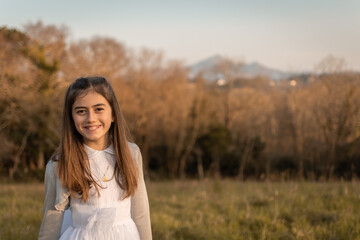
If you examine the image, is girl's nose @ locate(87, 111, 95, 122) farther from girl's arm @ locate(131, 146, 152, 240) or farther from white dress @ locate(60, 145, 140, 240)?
girl's arm @ locate(131, 146, 152, 240)

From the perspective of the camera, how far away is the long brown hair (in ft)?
5.91

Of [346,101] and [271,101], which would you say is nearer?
[346,101]

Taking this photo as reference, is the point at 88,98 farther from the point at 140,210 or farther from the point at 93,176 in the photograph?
the point at 140,210

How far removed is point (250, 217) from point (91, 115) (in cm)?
328

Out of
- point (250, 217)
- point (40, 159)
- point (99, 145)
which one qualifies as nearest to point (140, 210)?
point (99, 145)

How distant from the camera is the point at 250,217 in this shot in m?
4.50

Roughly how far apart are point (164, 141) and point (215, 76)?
9.31 meters

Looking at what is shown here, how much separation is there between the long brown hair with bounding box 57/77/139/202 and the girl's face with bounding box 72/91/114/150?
1.3 inches

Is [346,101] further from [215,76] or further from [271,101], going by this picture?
[215,76]

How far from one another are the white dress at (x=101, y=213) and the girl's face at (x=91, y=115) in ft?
0.40

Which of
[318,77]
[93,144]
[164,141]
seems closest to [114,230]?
[93,144]

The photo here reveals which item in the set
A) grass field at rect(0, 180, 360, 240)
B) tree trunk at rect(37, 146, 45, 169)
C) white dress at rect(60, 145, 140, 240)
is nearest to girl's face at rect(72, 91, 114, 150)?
white dress at rect(60, 145, 140, 240)

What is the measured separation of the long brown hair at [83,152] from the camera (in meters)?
1.80

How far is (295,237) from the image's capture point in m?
3.81
